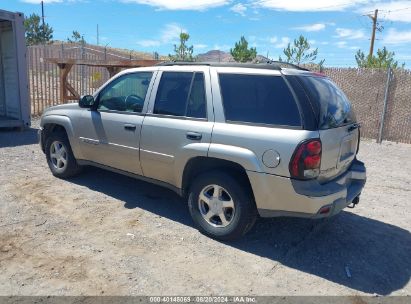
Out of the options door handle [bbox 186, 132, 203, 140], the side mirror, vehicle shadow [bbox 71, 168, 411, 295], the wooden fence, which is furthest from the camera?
the wooden fence

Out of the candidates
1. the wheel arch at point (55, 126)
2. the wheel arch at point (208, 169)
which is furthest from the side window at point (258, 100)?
the wheel arch at point (55, 126)

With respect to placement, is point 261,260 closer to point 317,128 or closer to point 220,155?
point 220,155

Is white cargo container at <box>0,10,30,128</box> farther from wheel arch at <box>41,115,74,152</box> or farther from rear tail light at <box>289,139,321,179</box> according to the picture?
rear tail light at <box>289,139,321,179</box>

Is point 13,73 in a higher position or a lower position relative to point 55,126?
higher

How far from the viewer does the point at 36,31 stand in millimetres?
54500

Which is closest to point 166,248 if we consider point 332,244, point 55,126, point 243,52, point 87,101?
point 332,244

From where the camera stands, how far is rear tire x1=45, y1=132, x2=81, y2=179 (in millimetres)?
5568

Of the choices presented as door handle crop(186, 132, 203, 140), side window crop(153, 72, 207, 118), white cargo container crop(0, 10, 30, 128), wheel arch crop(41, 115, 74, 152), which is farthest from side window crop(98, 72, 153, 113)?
white cargo container crop(0, 10, 30, 128)

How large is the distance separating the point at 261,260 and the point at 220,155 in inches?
44.8

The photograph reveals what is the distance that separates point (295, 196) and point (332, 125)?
82 centimetres

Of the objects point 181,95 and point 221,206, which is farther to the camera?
point 181,95

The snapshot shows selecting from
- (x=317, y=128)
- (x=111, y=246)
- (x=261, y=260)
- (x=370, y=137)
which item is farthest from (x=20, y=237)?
(x=370, y=137)

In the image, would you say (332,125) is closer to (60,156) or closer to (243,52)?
(60,156)

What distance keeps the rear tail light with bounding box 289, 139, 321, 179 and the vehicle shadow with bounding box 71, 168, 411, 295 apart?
968 millimetres
